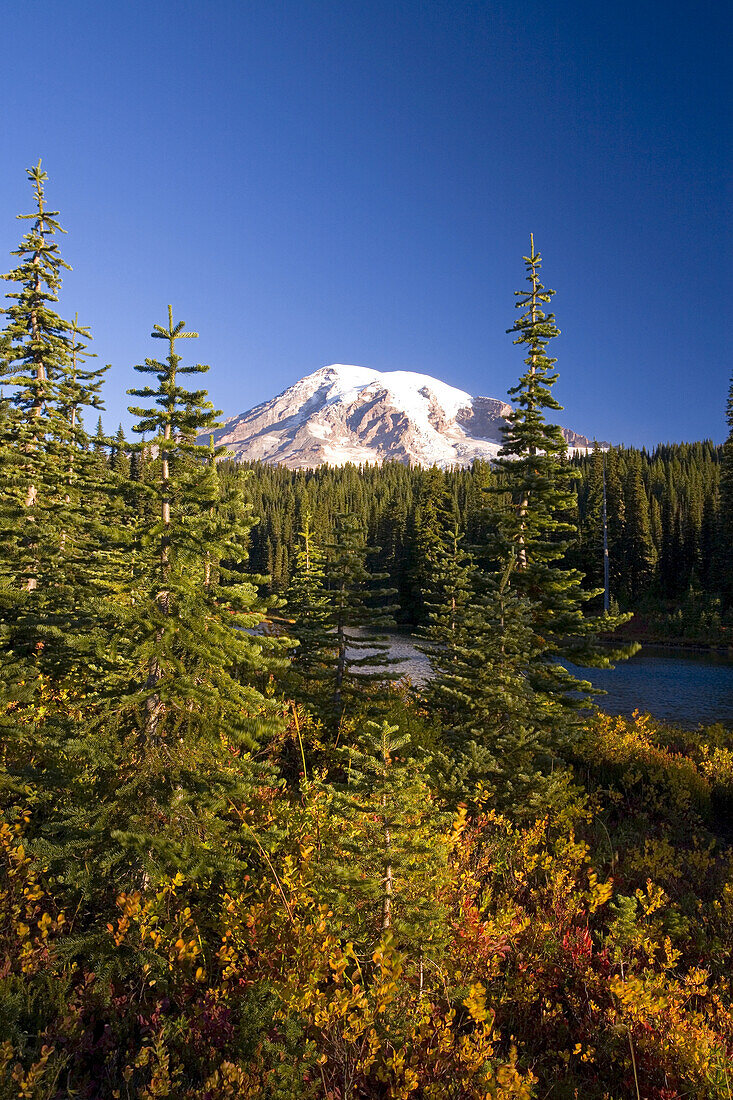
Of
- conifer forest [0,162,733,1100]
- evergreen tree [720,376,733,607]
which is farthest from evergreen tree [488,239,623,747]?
evergreen tree [720,376,733,607]

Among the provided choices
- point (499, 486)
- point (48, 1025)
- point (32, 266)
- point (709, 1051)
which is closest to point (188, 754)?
point (48, 1025)

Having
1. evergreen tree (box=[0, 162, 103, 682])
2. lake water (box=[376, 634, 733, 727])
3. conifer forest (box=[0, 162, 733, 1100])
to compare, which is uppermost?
evergreen tree (box=[0, 162, 103, 682])

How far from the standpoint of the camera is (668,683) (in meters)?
32.2

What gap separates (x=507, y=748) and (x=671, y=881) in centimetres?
275

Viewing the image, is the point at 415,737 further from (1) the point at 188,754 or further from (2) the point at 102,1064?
(2) the point at 102,1064

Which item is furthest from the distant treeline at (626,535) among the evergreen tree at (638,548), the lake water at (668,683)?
the lake water at (668,683)

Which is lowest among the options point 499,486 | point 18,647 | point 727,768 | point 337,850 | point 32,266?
point 727,768

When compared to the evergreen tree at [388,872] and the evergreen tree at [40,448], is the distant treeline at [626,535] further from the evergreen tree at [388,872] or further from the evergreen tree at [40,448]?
the evergreen tree at [388,872]

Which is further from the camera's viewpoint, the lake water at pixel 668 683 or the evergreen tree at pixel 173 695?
the lake water at pixel 668 683

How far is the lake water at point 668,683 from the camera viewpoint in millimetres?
24580

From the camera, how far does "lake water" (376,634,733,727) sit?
2458 centimetres

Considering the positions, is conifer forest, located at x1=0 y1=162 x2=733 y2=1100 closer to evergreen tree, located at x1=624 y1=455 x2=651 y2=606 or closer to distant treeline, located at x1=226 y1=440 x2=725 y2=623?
distant treeline, located at x1=226 y1=440 x2=725 y2=623

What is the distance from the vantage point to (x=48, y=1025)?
387cm

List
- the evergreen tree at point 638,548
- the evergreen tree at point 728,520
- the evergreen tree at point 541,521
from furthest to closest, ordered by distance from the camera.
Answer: the evergreen tree at point 638,548
the evergreen tree at point 728,520
the evergreen tree at point 541,521
